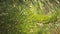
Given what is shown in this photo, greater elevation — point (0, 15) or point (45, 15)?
point (0, 15)

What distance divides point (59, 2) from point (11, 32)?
2.75 meters

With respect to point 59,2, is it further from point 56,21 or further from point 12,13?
point 12,13

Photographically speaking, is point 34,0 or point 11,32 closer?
point 11,32

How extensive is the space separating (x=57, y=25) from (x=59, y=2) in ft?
4.91

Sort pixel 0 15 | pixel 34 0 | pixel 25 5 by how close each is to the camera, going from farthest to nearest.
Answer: pixel 34 0, pixel 25 5, pixel 0 15

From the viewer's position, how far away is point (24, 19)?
5.18 metres

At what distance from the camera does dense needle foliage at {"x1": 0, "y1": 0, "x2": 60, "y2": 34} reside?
198 inches

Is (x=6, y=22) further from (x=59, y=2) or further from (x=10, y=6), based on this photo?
(x=59, y=2)

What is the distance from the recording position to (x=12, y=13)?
502cm

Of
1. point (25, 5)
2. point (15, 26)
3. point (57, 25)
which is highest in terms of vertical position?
point (25, 5)

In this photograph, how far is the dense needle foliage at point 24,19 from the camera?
16.5 feet

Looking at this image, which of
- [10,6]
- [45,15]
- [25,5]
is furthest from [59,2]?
[10,6]

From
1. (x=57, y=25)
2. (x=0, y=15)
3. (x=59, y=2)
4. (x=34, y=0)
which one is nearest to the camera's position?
(x=0, y=15)

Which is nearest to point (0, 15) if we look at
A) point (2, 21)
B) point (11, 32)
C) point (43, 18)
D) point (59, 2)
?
point (2, 21)
